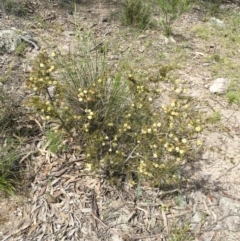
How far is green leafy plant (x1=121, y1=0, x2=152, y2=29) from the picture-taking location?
4.00m

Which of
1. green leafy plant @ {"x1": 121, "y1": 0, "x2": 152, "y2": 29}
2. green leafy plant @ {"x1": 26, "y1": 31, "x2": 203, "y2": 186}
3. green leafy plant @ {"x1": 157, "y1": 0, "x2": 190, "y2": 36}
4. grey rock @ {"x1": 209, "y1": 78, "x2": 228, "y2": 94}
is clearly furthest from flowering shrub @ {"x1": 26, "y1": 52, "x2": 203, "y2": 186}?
green leafy plant @ {"x1": 157, "y1": 0, "x2": 190, "y2": 36}

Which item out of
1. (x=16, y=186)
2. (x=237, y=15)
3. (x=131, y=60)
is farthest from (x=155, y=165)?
(x=237, y=15)

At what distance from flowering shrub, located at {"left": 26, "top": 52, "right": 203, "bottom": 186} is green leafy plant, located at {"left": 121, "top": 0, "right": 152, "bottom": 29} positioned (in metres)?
1.68

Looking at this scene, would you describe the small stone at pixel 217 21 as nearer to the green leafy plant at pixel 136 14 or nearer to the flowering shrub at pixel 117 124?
the green leafy plant at pixel 136 14

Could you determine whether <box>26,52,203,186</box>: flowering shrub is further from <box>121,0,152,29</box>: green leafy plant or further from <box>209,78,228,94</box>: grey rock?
<box>121,0,152,29</box>: green leafy plant

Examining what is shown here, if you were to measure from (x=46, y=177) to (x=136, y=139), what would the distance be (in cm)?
71

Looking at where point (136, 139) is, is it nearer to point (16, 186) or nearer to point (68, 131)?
point (68, 131)

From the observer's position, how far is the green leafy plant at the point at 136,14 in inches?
158

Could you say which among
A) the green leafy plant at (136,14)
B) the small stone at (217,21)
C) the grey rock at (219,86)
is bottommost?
the grey rock at (219,86)

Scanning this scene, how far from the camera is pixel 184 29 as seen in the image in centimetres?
Answer: 439

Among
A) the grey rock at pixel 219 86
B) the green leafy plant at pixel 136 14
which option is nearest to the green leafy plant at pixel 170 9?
the green leafy plant at pixel 136 14

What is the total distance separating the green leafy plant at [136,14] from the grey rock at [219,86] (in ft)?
3.58

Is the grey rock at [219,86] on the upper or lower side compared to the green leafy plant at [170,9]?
lower

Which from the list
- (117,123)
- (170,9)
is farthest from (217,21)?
(117,123)
